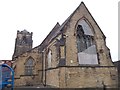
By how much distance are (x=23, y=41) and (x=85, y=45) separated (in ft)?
64.2

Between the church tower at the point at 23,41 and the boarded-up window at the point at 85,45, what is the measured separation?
710 inches

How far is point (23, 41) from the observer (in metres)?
33.9

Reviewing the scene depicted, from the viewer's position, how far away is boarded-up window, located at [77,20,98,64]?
17.2 meters

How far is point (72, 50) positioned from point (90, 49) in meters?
2.62

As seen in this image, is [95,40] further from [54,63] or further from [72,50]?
[54,63]

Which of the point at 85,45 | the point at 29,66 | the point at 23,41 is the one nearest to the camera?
the point at 85,45

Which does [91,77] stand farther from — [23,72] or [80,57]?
[23,72]

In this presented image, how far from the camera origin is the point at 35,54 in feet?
76.3

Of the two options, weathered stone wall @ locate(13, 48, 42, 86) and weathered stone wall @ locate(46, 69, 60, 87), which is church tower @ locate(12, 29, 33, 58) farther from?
weathered stone wall @ locate(46, 69, 60, 87)

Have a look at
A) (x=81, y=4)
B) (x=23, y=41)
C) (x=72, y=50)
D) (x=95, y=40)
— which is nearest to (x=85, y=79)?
(x=72, y=50)

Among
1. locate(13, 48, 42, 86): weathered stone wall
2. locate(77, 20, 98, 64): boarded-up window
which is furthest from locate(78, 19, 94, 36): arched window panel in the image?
locate(13, 48, 42, 86): weathered stone wall

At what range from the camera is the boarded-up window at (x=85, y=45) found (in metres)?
17.2

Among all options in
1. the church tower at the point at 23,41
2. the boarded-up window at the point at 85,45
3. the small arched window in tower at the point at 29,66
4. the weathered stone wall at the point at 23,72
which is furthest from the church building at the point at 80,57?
the church tower at the point at 23,41

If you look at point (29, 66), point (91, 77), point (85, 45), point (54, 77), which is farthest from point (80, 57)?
point (29, 66)
